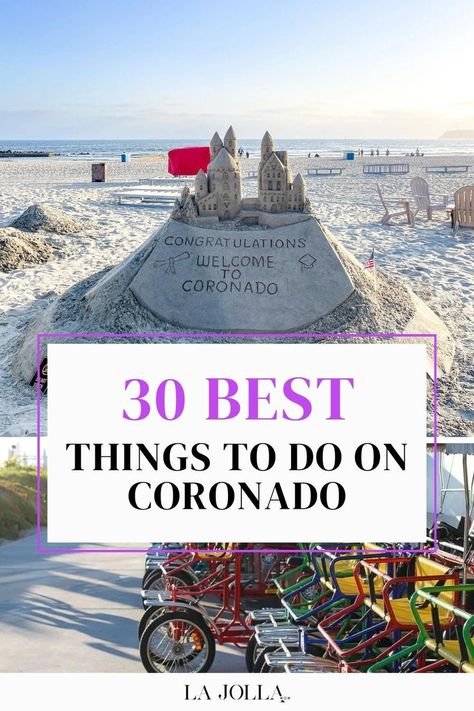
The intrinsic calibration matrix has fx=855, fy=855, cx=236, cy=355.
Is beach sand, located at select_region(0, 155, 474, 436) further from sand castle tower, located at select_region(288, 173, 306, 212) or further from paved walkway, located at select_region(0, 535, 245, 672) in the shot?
sand castle tower, located at select_region(288, 173, 306, 212)

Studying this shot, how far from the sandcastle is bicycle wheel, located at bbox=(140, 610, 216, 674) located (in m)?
4.18

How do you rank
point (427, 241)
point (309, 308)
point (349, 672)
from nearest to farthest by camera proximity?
point (349, 672), point (309, 308), point (427, 241)

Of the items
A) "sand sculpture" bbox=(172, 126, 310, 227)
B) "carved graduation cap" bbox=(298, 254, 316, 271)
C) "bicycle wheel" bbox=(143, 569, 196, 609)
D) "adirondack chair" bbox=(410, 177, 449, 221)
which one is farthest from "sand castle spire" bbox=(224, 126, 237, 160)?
"adirondack chair" bbox=(410, 177, 449, 221)

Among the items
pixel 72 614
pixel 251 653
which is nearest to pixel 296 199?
pixel 72 614

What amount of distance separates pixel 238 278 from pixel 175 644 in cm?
469

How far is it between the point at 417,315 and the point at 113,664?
217 inches

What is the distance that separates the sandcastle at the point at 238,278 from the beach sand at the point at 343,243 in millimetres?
874

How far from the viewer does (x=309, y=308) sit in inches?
346

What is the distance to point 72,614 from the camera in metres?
6.69

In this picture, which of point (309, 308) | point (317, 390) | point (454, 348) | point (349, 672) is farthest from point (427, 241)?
point (349, 672)

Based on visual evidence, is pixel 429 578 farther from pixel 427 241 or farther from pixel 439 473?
pixel 427 241

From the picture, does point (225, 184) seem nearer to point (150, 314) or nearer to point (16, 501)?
point (150, 314)

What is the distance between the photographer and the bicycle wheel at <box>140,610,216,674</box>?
4.78 meters

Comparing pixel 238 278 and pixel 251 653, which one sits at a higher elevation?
pixel 238 278
